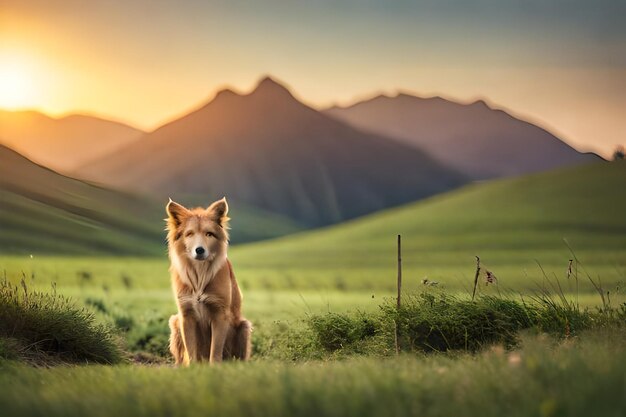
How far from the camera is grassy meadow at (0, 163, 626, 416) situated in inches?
227

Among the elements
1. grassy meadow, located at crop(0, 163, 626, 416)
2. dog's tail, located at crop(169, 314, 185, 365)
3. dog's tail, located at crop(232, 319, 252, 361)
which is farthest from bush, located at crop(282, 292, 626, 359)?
dog's tail, located at crop(169, 314, 185, 365)

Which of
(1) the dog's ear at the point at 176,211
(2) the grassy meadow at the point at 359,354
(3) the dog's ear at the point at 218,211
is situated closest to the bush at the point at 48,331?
(2) the grassy meadow at the point at 359,354

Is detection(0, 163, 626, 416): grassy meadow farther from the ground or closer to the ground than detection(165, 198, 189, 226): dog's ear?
closer to the ground

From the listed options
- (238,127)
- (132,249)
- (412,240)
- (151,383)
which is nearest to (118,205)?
(132,249)

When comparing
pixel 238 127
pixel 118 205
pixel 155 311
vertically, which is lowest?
pixel 155 311

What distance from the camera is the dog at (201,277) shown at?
11.7 m

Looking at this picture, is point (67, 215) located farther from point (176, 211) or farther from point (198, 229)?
point (198, 229)

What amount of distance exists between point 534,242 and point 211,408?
53.1 metres

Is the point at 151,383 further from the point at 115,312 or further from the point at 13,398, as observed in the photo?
the point at 115,312

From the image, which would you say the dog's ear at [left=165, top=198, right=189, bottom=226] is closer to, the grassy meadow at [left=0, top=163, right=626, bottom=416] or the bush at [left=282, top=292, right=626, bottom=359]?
the grassy meadow at [left=0, top=163, right=626, bottom=416]

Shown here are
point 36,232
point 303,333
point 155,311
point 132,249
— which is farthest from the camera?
point 132,249

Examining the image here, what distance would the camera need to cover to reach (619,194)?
64688 millimetres

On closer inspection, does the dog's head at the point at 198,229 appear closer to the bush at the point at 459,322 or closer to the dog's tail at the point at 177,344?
the dog's tail at the point at 177,344

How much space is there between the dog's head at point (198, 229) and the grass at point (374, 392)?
4.39 metres
